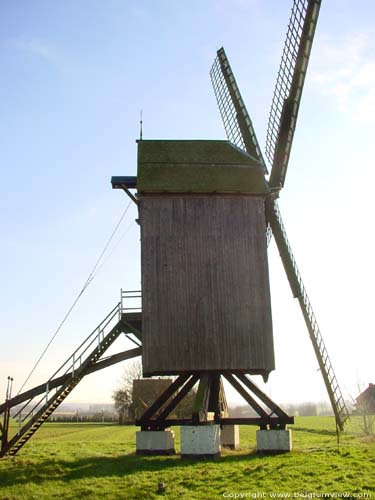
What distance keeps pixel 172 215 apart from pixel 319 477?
9495 mm

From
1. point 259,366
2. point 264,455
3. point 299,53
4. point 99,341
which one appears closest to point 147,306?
point 99,341

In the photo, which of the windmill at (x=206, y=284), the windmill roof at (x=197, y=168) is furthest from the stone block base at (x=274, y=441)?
the windmill roof at (x=197, y=168)

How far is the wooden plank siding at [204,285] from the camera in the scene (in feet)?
54.6

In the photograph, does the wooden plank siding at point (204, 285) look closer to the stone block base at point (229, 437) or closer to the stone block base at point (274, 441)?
the stone block base at point (274, 441)

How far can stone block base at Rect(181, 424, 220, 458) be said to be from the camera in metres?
15.4

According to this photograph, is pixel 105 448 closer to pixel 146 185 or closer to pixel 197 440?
pixel 197 440

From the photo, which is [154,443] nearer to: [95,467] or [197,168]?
[95,467]

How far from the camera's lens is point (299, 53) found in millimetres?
17109

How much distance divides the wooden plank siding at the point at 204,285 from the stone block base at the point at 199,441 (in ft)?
6.16

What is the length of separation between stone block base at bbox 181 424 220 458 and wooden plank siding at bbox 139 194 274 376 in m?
1.88

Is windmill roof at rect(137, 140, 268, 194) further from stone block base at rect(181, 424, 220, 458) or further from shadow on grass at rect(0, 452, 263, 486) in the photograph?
shadow on grass at rect(0, 452, 263, 486)

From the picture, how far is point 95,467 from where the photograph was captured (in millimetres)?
14602

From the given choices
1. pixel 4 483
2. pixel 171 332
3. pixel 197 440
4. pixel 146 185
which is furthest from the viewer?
pixel 146 185

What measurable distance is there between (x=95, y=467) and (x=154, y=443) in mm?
2856
